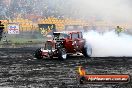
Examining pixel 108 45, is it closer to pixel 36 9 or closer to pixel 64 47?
pixel 64 47

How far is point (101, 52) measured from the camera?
1203 inches

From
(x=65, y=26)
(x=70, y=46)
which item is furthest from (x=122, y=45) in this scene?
(x=65, y=26)

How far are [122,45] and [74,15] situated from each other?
93.1ft

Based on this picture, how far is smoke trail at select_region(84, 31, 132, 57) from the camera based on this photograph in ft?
99.3

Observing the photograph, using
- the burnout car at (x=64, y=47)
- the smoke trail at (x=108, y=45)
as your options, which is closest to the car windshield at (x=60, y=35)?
the burnout car at (x=64, y=47)

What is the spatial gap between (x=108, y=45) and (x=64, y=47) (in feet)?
17.2

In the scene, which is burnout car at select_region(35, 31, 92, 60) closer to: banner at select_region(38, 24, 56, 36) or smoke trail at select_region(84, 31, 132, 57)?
smoke trail at select_region(84, 31, 132, 57)

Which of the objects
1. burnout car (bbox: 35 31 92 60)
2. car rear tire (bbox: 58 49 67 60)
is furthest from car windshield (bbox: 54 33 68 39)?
car rear tire (bbox: 58 49 67 60)

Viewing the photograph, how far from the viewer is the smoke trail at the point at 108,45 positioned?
30.3 m

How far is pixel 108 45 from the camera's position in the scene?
103 ft

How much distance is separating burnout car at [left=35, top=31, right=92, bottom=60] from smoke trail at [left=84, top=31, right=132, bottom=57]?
5.16 feet

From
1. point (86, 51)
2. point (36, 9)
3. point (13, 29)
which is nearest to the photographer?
point (86, 51)

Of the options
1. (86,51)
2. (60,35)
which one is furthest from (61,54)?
(86,51)

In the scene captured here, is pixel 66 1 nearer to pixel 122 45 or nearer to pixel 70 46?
pixel 122 45
